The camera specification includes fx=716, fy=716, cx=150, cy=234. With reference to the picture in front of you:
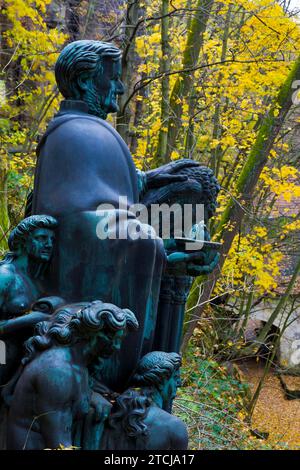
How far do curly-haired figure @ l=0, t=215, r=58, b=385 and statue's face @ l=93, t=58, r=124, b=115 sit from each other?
79 cm

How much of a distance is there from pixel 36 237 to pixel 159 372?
0.95 m

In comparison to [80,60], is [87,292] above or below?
below

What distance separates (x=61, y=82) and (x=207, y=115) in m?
6.58

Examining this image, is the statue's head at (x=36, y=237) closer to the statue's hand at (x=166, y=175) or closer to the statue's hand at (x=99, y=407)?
the statue's hand at (x=99, y=407)

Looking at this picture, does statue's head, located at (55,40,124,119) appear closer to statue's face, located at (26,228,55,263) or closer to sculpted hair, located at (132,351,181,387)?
statue's face, located at (26,228,55,263)

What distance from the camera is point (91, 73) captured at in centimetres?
397

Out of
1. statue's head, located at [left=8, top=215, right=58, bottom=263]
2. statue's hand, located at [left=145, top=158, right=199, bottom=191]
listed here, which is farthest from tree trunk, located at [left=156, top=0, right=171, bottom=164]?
statue's head, located at [left=8, top=215, right=58, bottom=263]

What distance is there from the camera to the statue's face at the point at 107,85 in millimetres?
4004

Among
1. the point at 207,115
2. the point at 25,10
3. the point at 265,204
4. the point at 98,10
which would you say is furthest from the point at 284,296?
the point at 98,10

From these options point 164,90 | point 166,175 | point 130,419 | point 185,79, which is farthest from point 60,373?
point 185,79

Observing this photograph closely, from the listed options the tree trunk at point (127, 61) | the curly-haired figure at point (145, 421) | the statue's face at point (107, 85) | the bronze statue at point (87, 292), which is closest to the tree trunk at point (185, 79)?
the tree trunk at point (127, 61)

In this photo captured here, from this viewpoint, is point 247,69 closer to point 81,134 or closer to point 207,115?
point 207,115

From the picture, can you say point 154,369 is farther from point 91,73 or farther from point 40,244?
point 91,73

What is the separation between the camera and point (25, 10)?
8586 millimetres
